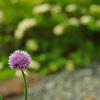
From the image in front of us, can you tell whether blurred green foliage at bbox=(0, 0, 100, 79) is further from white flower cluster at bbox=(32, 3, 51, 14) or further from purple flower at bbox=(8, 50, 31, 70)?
purple flower at bbox=(8, 50, 31, 70)

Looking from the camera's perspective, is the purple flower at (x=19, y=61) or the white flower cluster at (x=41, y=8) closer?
the purple flower at (x=19, y=61)

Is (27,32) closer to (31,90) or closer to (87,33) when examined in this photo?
(87,33)

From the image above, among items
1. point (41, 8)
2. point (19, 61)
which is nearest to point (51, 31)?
point (41, 8)

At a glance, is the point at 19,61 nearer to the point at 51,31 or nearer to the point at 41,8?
the point at 41,8

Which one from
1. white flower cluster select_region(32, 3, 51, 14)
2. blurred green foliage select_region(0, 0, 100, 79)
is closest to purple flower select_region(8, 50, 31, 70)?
blurred green foliage select_region(0, 0, 100, 79)

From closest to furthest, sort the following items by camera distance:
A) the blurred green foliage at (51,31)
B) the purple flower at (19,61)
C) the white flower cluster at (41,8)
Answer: the purple flower at (19,61)
the blurred green foliage at (51,31)
the white flower cluster at (41,8)

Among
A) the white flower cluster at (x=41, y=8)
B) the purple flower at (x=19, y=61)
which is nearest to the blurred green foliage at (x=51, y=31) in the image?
the white flower cluster at (x=41, y=8)

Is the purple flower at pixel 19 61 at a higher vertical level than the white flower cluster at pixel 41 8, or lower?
lower

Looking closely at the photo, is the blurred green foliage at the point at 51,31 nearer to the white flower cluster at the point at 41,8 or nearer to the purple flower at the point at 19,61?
the white flower cluster at the point at 41,8
